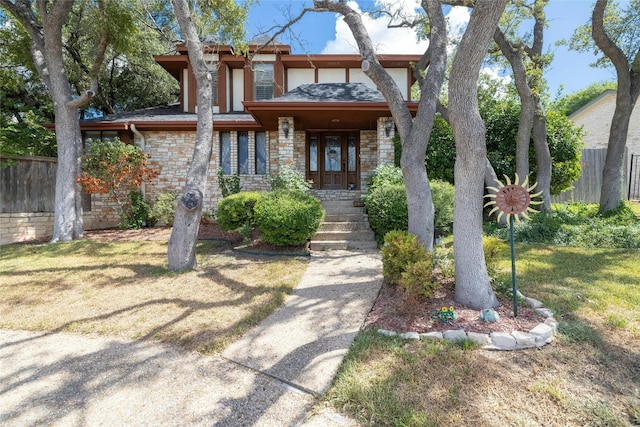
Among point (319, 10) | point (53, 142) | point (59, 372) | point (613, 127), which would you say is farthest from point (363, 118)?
point (53, 142)

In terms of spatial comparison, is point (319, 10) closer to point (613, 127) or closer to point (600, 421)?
point (600, 421)

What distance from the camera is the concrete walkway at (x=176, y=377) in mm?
2059

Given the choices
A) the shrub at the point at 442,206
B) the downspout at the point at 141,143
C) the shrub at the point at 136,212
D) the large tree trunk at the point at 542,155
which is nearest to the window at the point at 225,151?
the downspout at the point at 141,143

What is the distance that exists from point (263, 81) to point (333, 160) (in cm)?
422

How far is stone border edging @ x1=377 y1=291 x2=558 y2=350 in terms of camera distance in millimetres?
2730

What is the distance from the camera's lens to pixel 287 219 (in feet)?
20.5

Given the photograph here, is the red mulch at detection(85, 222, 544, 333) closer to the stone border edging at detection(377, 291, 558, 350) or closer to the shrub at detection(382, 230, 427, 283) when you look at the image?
the stone border edging at detection(377, 291, 558, 350)

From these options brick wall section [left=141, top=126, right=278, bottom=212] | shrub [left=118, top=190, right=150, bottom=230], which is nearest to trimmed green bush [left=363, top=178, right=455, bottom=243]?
brick wall section [left=141, top=126, right=278, bottom=212]

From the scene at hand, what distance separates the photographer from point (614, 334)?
293 centimetres

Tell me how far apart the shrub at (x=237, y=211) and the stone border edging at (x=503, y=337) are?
193 inches

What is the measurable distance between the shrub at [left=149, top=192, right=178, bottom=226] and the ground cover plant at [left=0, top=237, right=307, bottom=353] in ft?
9.99

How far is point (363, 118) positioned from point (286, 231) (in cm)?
509

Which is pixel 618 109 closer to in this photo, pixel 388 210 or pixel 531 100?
pixel 531 100

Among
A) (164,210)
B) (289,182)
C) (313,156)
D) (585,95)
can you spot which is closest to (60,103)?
(164,210)
